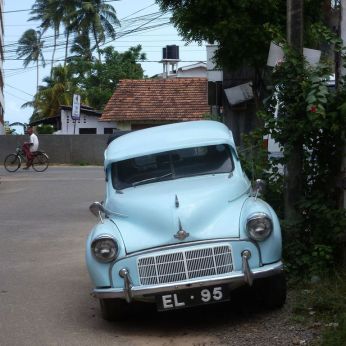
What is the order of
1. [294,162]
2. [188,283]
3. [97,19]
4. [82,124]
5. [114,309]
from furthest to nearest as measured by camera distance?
[97,19] → [82,124] → [294,162] → [114,309] → [188,283]

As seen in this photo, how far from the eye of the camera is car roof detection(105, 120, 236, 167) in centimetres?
702

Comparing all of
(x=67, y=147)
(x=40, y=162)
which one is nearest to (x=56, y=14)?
(x=67, y=147)

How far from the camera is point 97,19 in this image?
180 ft

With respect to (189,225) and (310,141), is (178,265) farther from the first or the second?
(310,141)

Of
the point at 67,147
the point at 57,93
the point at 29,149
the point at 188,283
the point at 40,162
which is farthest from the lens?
the point at 57,93

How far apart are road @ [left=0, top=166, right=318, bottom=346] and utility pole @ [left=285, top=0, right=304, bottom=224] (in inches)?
54.6

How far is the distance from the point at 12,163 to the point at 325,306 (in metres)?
22.4

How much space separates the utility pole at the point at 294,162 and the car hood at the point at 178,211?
92cm

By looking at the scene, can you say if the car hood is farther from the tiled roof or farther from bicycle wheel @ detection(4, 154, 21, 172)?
the tiled roof

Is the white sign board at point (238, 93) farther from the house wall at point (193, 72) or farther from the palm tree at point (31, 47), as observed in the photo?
the palm tree at point (31, 47)

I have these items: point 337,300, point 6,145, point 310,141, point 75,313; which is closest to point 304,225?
point 310,141

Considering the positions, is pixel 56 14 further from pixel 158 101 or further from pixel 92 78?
pixel 158 101

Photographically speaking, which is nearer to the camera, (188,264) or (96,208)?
(188,264)

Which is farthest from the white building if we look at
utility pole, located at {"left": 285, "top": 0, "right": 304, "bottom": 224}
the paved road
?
utility pole, located at {"left": 285, "top": 0, "right": 304, "bottom": 224}
